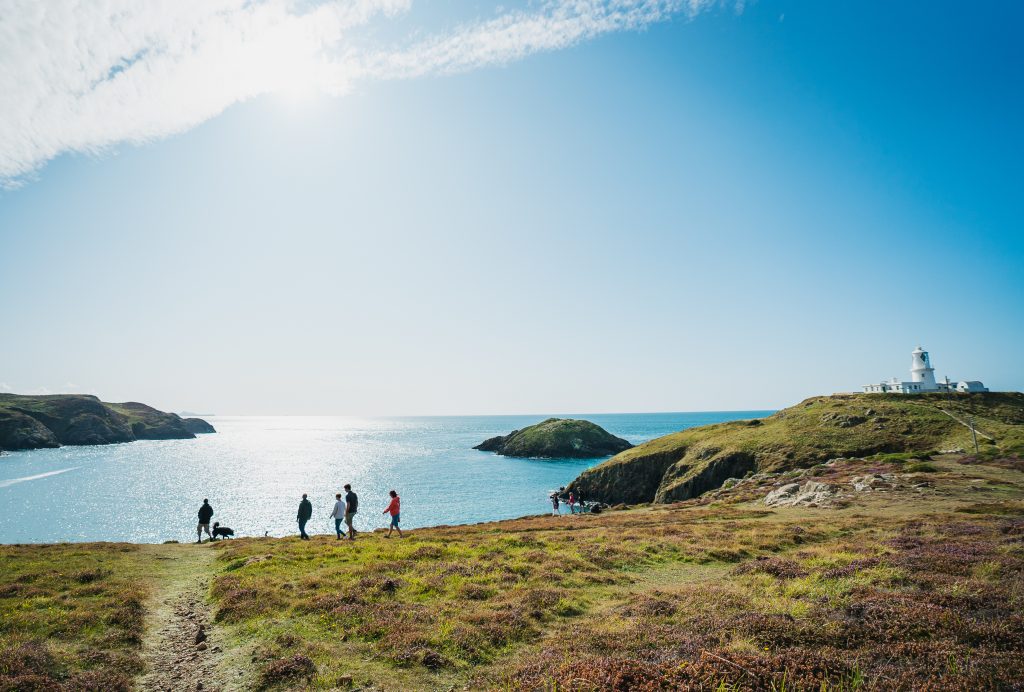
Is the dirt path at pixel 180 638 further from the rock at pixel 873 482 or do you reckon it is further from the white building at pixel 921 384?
the white building at pixel 921 384

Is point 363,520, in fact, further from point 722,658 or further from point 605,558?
point 722,658

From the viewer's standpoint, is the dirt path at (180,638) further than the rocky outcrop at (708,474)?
No

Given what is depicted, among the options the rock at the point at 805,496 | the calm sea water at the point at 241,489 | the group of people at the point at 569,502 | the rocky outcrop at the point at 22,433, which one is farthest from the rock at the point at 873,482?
the rocky outcrop at the point at 22,433

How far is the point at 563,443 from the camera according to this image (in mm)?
165875

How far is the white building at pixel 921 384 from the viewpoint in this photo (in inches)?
3474

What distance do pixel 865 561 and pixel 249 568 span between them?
27935mm

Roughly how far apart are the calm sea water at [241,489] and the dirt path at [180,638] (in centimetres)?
4962

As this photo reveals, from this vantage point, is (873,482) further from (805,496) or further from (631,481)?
(631,481)

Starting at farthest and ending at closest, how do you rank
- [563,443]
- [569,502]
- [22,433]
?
[22,433]
[563,443]
[569,502]

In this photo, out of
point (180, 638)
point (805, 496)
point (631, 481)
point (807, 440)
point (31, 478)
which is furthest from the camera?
point (31, 478)

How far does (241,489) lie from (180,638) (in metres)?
108

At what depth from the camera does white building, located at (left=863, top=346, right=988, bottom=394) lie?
88250 mm

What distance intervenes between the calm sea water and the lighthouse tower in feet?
256

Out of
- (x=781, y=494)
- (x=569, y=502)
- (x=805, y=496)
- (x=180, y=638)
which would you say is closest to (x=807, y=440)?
(x=781, y=494)
